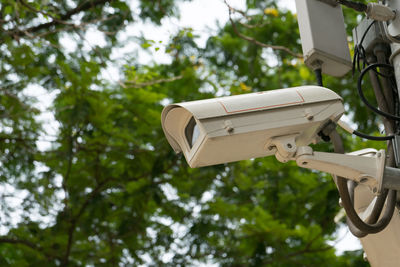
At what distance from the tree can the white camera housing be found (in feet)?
11.5

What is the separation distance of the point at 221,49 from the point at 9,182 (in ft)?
11.0

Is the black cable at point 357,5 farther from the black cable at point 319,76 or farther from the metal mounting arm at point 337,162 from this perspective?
the metal mounting arm at point 337,162

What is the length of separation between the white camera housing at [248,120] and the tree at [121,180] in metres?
3.49

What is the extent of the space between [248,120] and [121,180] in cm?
412

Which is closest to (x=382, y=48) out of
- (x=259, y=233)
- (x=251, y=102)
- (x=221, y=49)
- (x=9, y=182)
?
(x=251, y=102)

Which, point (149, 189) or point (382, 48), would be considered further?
point (149, 189)

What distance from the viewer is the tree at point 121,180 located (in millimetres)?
5718

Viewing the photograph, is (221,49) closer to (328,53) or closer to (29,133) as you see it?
(29,133)

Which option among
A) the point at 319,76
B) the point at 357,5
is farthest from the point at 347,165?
the point at 357,5

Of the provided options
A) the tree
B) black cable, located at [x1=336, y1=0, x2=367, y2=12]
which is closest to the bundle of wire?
black cable, located at [x1=336, y1=0, x2=367, y2=12]

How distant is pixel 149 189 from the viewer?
5.98m

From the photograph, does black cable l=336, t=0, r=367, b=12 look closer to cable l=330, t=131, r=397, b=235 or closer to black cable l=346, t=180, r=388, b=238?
cable l=330, t=131, r=397, b=235

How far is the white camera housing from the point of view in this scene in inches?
77.4

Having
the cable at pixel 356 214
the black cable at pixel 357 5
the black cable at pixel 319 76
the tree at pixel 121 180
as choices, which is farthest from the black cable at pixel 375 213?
the tree at pixel 121 180
